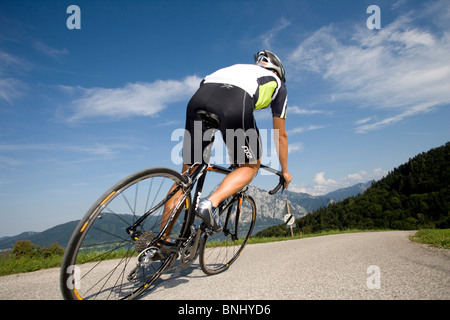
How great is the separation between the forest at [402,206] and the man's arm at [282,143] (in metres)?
71.1

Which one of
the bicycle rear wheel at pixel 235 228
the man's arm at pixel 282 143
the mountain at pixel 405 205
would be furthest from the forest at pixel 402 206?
the man's arm at pixel 282 143

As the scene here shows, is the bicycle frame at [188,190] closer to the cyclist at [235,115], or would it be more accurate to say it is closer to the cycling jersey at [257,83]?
the cyclist at [235,115]

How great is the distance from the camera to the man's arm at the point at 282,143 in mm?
3166

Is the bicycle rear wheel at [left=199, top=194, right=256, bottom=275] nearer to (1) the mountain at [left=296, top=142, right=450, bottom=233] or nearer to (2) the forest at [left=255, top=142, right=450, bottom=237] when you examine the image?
(2) the forest at [left=255, top=142, right=450, bottom=237]

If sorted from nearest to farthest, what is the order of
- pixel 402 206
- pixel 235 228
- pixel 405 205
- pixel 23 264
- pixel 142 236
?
pixel 142 236 < pixel 23 264 < pixel 235 228 < pixel 405 205 < pixel 402 206

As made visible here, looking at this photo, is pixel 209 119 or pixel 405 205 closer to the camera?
pixel 209 119

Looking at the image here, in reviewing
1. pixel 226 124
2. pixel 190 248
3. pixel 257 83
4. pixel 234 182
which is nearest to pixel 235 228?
pixel 190 248

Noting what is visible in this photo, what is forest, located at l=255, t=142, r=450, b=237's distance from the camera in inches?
3081

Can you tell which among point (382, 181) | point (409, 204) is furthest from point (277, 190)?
point (382, 181)

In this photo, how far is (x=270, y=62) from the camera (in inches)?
128

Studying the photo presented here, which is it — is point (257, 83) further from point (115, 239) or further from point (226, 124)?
point (115, 239)

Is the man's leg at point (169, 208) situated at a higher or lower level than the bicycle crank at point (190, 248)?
higher

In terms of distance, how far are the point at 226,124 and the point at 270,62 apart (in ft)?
4.02
